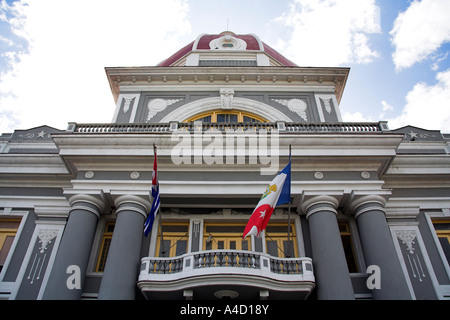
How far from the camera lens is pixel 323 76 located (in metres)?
20.6

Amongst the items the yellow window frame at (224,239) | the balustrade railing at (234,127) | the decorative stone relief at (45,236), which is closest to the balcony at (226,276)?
the yellow window frame at (224,239)

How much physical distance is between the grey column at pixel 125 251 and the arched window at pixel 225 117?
21.7 feet

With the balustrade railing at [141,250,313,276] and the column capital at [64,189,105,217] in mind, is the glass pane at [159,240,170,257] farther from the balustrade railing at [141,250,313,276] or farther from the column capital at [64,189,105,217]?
the column capital at [64,189,105,217]

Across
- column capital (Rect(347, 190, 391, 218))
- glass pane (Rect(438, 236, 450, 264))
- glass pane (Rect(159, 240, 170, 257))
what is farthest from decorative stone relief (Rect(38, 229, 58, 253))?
glass pane (Rect(438, 236, 450, 264))

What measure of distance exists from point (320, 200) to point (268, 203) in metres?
2.45

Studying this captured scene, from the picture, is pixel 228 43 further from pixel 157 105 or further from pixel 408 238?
pixel 408 238

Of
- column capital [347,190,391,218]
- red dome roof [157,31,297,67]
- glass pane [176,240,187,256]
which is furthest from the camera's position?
red dome roof [157,31,297,67]

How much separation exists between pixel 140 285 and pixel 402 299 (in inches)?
306

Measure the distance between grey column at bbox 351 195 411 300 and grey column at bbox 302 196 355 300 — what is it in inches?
34.7

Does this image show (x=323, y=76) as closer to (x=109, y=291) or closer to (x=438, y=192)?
(x=438, y=192)

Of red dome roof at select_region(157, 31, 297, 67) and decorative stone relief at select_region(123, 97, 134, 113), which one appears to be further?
red dome roof at select_region(157, 31, 297, 67)

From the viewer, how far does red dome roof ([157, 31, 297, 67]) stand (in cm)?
2402

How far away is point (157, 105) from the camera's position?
19594 millimetres
